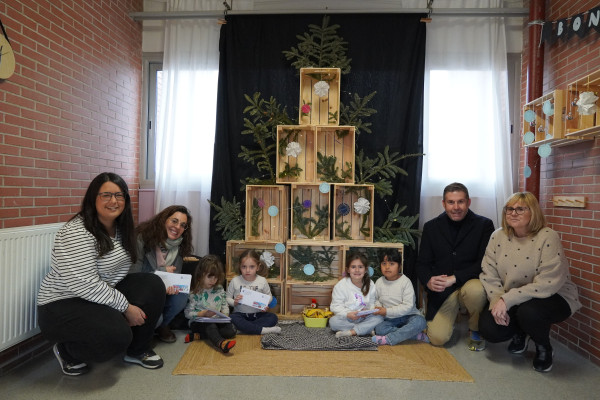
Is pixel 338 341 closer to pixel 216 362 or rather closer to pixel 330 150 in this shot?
pixel 216 362

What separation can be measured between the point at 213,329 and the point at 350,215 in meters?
1.50

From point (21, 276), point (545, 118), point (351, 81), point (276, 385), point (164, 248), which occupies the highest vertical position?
point (351, 81)

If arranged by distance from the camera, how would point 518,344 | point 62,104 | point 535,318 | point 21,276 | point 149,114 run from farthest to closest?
point 149,114, point 62,104, point 518,344, point 535,318, point 21,276

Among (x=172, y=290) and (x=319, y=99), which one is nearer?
(x=172, y=290)

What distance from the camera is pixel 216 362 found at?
2.55m

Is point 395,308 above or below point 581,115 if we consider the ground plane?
below

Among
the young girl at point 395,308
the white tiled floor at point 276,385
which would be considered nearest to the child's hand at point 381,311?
the young girl at point 395,308

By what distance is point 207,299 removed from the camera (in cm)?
307

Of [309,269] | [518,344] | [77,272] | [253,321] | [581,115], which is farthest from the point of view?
[309,269]

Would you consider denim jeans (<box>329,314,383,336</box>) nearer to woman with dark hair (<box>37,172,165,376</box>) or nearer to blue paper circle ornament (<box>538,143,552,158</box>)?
woman with dark hair (<box>37,172,165,376</box>)

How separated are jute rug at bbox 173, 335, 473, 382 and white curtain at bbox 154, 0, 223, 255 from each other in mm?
1475

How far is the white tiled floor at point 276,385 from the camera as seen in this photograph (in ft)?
7.11

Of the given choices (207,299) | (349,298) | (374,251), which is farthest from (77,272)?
(374,251)

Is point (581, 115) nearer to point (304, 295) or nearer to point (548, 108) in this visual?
point (548, 108)
